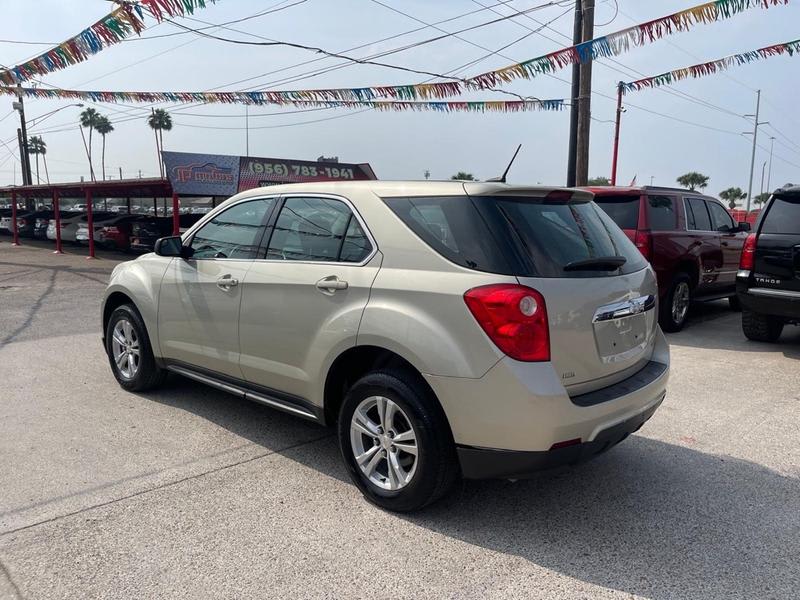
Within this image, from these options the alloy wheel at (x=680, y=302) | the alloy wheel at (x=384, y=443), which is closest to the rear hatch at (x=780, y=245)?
the alloy wheel at (x=680, y=302)

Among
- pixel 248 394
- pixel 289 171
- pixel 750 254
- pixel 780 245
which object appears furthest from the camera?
pixel 289 171

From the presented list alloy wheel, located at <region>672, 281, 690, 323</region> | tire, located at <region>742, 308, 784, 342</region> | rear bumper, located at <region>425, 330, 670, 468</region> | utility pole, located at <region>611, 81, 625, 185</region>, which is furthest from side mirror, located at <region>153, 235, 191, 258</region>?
utility pole, located at <region>611, 81, 625, 185</region>

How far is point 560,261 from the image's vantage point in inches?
121

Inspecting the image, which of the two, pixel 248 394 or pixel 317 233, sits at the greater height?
pixel 317 233

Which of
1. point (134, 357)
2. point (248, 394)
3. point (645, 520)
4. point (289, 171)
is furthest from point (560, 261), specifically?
point (289, 171)

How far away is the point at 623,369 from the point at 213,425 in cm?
292

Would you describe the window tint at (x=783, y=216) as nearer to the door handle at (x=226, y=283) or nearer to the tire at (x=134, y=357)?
the door handle at (x=226, y=283)

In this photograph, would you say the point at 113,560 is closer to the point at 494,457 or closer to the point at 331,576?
the point at 331,576

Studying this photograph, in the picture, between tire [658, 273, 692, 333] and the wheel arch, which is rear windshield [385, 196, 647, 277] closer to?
the wheel arch

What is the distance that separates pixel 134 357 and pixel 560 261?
3.77 meters

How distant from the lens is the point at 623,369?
329 centimetres

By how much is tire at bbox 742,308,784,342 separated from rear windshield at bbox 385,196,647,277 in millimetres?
5009

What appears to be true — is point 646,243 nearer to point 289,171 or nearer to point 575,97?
point 575,97

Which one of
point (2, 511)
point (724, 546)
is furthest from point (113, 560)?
point (724, 546)
